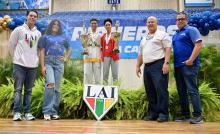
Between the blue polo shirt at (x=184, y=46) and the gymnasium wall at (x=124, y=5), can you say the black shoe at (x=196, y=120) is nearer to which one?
the blue polo shirt at (x=184, y=46)

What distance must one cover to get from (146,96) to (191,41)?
1.20 meters

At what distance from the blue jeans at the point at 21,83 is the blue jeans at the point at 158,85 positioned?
1664mm

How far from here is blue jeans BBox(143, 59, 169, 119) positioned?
18.7 feet

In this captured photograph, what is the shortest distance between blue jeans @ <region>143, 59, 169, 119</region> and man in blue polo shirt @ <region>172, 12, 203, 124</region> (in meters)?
0.20

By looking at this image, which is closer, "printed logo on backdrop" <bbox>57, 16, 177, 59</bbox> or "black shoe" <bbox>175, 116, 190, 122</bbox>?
"black shoe" <bbox>175, 116, 190, 122</bbox>

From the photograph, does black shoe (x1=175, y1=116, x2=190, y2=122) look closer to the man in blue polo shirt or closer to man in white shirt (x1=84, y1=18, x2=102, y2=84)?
the man in blue polo shirt

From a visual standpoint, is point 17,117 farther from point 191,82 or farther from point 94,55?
point 191,82

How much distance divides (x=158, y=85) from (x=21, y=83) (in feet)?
6.33

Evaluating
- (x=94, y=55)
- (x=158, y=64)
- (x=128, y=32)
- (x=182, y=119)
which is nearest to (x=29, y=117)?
(x=94, y=55)

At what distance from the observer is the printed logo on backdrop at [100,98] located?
19.7ft

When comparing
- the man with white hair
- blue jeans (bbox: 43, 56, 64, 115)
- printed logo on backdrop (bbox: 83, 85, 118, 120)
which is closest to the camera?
the man with white hair

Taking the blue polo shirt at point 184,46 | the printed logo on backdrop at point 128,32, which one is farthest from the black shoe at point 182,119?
the printed logo on backdrop at point 128,32

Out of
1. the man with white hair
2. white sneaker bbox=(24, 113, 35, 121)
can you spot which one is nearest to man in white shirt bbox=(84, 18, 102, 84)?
the man with white hair

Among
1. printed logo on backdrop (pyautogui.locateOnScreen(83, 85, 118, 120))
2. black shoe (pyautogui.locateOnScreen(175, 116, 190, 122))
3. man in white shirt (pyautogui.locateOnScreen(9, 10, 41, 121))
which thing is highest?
man in white shirt (pyautogui.locateOnScreen(9, 10, 41, 121))
